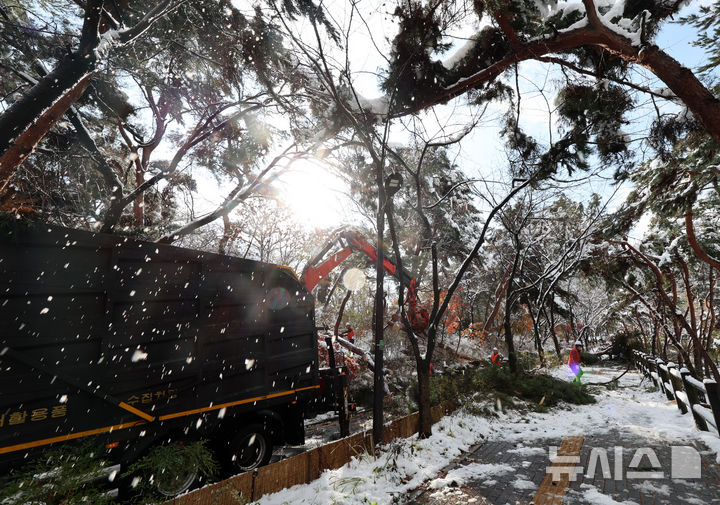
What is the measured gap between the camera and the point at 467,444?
231 inches

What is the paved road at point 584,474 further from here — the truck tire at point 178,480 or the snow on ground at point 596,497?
the truck tire at point 178,480

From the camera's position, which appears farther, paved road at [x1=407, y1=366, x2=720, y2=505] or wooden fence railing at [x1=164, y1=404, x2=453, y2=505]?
paved road at [x1=407, y1=366, x2=720, y2=505]

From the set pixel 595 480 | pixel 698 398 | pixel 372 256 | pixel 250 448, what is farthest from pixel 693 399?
pixel 250 448

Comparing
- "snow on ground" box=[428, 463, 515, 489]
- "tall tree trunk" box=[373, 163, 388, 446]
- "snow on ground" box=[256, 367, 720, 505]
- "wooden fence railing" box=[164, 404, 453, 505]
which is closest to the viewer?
"wooden fence railing" box=[164, 404, 453, 505]

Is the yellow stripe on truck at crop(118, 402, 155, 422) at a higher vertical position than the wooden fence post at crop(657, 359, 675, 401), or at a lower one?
higher

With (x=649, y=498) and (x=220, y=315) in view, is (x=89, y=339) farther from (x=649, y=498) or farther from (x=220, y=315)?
(x=649, y=498)

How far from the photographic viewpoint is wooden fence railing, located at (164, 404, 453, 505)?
3088 mm

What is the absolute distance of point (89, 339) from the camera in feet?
11.0

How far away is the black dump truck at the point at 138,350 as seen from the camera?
2.98 metres

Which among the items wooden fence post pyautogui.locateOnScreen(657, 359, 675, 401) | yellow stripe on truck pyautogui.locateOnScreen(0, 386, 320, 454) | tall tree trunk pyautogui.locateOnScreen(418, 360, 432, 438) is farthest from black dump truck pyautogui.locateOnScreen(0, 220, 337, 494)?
wooden fence post pyautogui.locateOnScreen(657, 359, 675, 401)

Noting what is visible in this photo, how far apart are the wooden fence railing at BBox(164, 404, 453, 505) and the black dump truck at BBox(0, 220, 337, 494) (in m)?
0.96

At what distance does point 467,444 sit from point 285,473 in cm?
371

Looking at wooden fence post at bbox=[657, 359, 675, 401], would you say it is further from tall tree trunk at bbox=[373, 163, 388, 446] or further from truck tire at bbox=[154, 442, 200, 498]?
truck tire at bbox=[154, 442, 200, 498]

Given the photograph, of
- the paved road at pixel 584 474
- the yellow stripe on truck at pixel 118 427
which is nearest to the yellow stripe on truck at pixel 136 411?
the yellow stripe on truck at pixel 118 427
